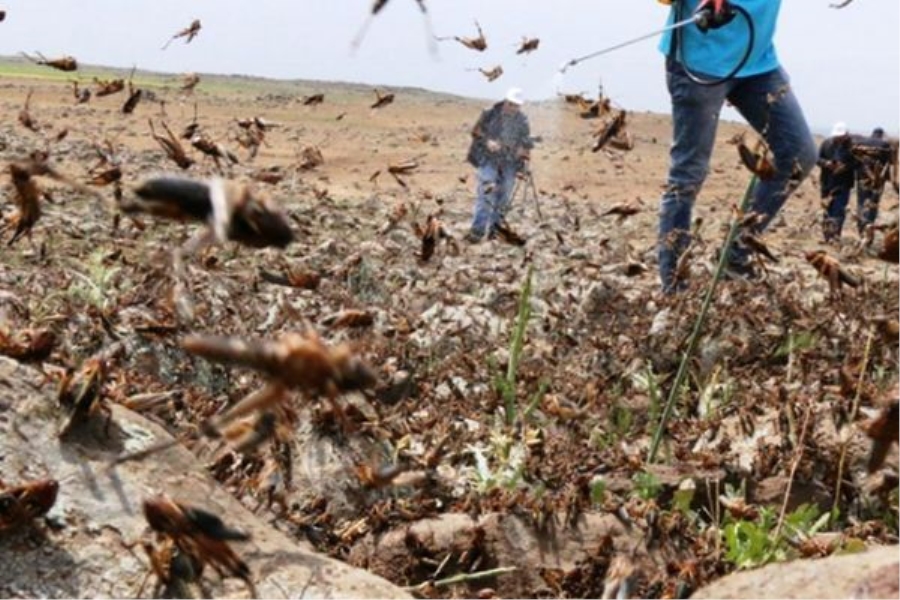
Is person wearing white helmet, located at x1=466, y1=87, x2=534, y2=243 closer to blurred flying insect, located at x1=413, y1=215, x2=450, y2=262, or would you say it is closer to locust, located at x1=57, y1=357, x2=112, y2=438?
blurred flying insect, located at x1=413, y1=215, x2=450, y2=262

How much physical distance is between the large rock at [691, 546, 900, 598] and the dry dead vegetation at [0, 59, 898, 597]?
0.26 m

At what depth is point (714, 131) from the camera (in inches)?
178

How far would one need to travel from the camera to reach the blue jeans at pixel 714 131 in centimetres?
445

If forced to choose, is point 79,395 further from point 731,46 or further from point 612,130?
point 612,130

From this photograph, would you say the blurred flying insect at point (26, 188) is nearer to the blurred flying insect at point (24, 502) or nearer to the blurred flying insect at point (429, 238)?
the blurred flying insect at point (24, 502)

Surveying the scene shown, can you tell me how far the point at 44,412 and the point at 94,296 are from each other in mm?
2200

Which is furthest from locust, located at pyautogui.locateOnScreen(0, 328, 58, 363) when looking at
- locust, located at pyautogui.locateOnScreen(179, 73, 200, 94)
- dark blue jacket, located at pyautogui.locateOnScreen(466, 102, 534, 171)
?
dark blue jacket, located at pyautogui.locateOnScreen(466, 102, 534, 171)

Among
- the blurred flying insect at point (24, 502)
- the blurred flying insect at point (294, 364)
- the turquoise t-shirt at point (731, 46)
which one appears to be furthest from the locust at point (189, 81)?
the blurred flying insect at point (294, 364)

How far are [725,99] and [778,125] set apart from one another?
231mm

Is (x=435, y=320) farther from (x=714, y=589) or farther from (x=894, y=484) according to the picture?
(x=714, y=589)

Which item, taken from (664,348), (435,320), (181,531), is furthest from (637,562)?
(435,320)

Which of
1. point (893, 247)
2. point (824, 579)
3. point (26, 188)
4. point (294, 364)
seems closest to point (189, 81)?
point (26, 188)

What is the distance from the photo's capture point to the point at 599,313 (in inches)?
194

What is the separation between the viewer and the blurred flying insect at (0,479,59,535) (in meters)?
1.75
